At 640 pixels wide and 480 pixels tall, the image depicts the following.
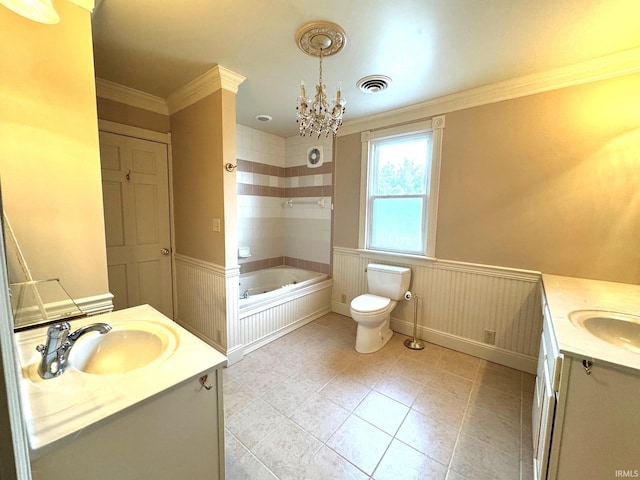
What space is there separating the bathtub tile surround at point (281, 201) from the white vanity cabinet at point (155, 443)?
8.17ft

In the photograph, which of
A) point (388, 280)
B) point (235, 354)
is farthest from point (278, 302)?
point (388, 280)

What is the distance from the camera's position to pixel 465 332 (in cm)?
244

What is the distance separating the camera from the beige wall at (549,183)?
1771 millimetres

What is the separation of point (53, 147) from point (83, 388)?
1.19 metres

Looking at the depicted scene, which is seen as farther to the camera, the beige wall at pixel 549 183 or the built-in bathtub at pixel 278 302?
the built-in bathtub at pixel 278 302

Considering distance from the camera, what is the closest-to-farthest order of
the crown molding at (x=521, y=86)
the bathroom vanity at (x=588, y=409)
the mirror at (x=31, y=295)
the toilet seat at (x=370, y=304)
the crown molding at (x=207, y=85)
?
1. the bathroom vanity at (x=588, y=409)
2. the mirror at (x=31, y=295)
3. the crown molding at (x=521, y=86)
4. the crown molding at (x=207, y=85)
5. the toilet seat at (x=370, y=304)

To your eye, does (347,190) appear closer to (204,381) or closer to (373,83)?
(373,83)

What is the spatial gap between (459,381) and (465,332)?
1.75 feet

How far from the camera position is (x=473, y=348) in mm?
2398

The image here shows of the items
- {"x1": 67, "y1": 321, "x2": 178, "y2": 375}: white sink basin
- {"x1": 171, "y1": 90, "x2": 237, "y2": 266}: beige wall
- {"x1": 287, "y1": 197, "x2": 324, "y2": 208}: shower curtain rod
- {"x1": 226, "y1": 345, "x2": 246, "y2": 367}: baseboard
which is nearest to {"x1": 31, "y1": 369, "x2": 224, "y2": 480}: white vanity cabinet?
{"x1": 67, "y1": 321, "x2": 178, "y2": 375}: white sink basin

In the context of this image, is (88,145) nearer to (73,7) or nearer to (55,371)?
(73,7)

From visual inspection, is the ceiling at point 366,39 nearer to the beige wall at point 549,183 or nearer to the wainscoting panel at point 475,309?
the beige wall at point 549,183

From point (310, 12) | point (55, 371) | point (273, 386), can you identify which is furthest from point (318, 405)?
point (310, 12)

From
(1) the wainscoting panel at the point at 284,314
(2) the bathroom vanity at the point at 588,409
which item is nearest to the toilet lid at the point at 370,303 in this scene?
(1) the wainscoting panel at the point at 284,314
